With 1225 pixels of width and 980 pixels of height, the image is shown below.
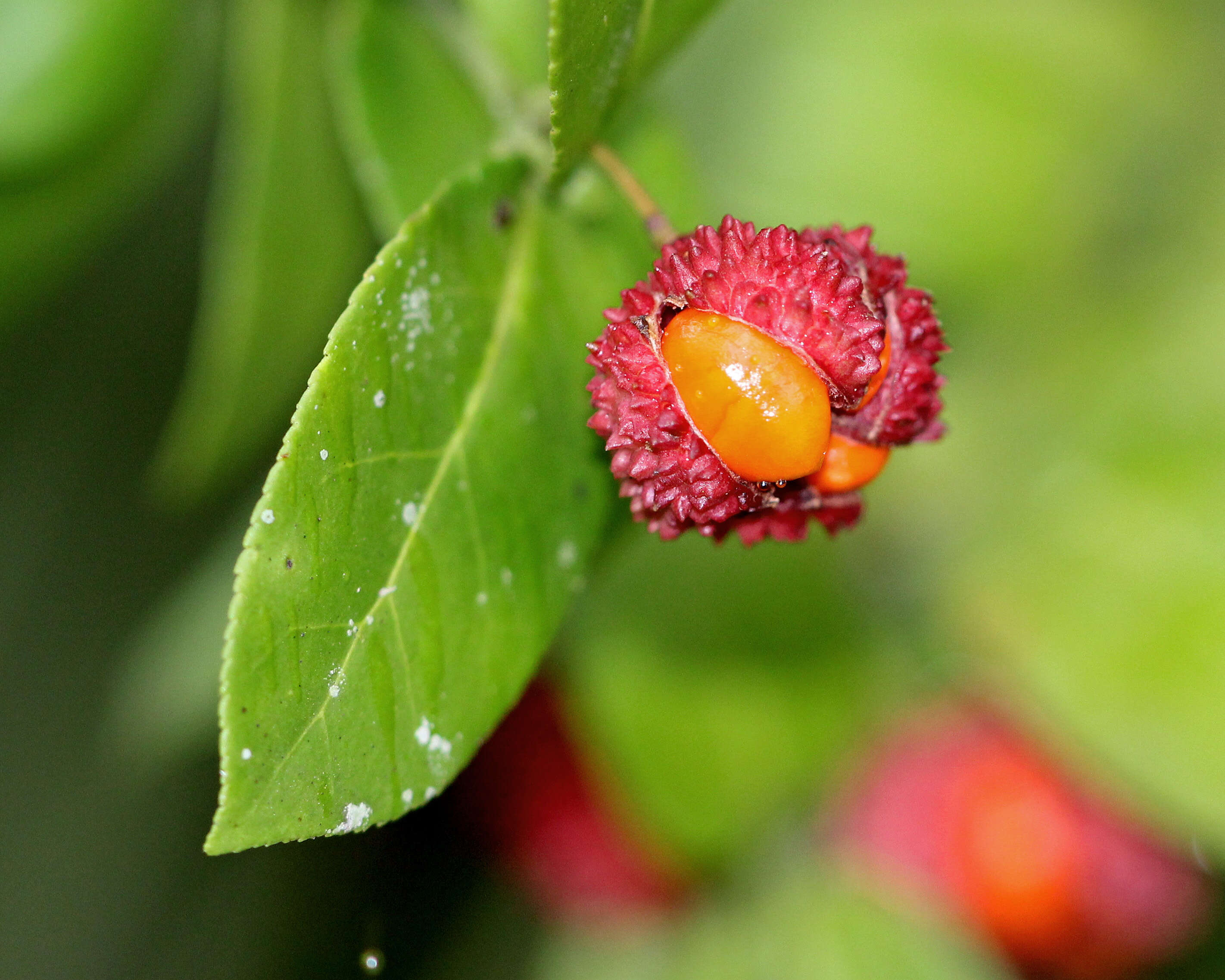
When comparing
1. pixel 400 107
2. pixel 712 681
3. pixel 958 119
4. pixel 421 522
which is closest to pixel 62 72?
pixel 400 107

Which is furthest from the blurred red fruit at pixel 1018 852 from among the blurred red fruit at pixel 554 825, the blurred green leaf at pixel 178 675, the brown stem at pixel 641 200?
the brown stem at pixel 641 200

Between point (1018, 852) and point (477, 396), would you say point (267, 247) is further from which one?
point (1018, 852)

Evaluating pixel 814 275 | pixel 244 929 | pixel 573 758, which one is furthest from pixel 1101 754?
pixel 244 929

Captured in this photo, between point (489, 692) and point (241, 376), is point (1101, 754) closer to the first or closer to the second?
point (489, 692)

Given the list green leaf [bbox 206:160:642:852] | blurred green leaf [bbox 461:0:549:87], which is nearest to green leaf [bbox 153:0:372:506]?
blurred green leaf [bbox 461:0:549:87]

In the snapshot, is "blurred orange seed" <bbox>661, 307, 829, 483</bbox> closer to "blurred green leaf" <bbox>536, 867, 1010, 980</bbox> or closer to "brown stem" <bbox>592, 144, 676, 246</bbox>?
"brown stem" <bbox>592, 144, 676, 246</bbox>
